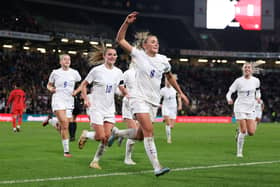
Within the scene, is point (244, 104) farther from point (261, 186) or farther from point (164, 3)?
point (164, 3)

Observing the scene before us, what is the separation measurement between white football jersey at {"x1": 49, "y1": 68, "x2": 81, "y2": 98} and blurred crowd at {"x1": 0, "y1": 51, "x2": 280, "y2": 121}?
26852mm

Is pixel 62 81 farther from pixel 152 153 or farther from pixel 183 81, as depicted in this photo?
pixel 183 81

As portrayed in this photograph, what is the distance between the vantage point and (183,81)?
5897 cm

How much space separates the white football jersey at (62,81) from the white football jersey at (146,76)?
4.42 meters

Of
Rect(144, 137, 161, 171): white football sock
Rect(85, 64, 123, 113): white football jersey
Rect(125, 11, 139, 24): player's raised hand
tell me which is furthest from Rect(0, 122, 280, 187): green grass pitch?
Rect(125, 11, 139, 24): player's raised hand

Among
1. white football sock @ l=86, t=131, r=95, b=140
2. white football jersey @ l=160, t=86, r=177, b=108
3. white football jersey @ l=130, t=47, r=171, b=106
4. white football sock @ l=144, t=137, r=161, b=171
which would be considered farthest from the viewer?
white football jersey @ l=160, t=86, r=177, b=108

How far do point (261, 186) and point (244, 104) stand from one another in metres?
6.34

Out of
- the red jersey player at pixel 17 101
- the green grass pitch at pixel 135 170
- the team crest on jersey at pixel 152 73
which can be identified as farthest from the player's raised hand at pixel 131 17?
the red jersey player at pixel 17 101

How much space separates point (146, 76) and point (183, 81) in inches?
1979

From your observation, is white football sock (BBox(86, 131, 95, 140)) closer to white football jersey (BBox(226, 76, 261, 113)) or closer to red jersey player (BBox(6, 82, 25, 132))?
white football jersey (BBox(226, 76, 261, 113))

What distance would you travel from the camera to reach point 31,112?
40.1 meters

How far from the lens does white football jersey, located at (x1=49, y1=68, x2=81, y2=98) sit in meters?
13.0

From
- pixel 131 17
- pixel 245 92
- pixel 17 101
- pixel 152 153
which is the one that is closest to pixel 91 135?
pixel 152 153

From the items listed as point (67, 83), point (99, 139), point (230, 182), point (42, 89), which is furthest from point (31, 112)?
point (230, 182)
